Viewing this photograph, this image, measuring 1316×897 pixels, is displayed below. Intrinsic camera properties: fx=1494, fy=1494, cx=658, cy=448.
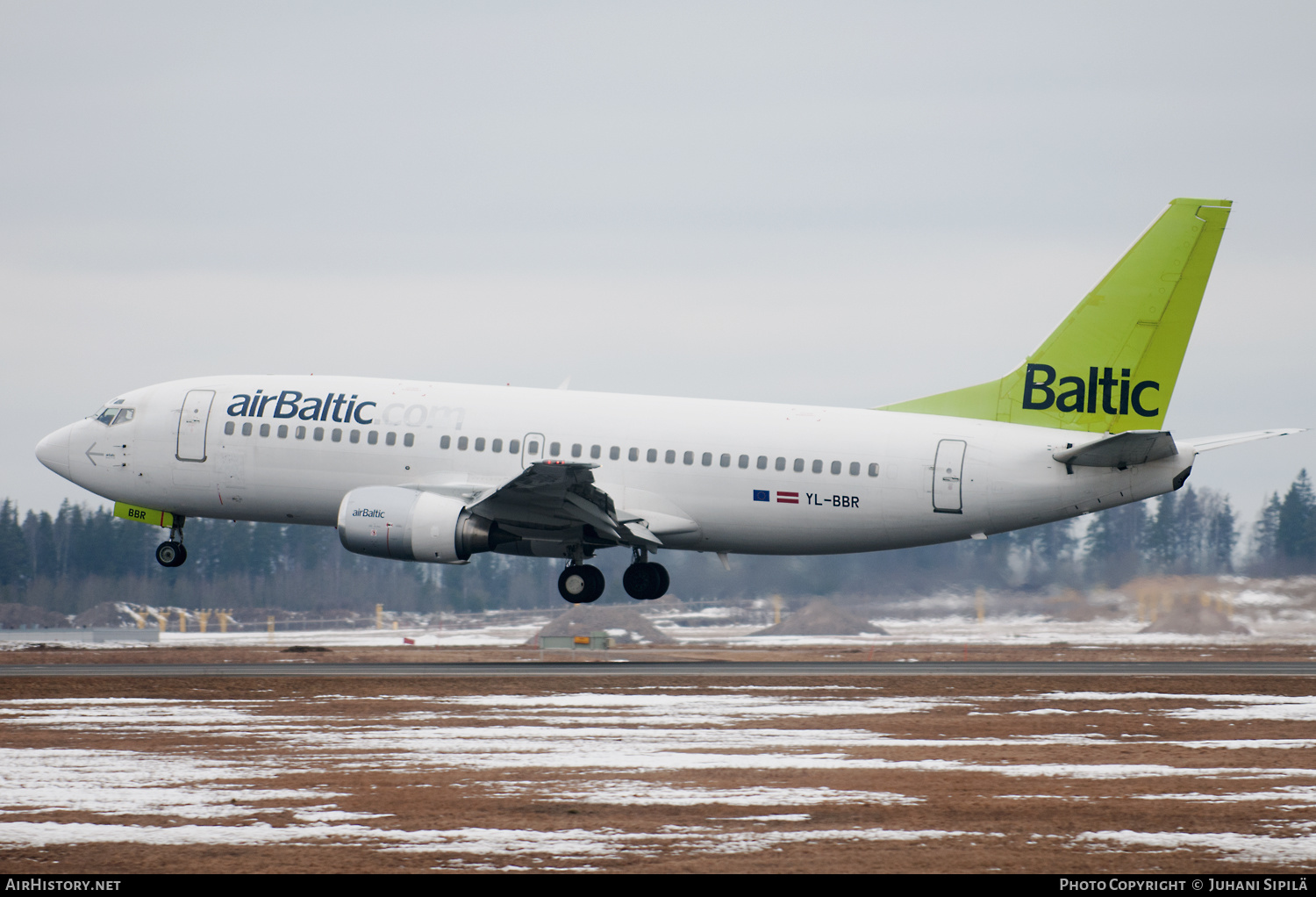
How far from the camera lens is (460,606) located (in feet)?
269

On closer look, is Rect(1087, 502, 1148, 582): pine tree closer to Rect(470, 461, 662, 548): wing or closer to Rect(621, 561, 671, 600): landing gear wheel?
Rect(621, 561, 671, 600): landing gear wheel

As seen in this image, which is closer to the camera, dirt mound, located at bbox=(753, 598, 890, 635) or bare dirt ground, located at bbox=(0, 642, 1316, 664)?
bare dirt ground, located at bbox=(0, 642, 1316, 664)

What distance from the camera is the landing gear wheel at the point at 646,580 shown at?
37375 millimetres

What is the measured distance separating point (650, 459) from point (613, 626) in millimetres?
30366

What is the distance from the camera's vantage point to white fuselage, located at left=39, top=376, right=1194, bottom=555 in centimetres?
3444

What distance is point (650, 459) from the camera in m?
35.8

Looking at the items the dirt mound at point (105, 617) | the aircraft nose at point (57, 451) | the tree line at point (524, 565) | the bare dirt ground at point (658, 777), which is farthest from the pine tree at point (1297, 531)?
the dirt mound at point (105, 617)

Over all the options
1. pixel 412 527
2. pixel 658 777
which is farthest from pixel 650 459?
pixel 658 777

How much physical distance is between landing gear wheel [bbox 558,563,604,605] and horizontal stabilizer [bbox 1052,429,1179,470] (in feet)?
36.5

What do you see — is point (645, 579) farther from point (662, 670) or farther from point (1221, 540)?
point (1221, 540)

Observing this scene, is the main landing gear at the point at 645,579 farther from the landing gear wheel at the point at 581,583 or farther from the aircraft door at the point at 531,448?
the aircraft door at the point at 531,448

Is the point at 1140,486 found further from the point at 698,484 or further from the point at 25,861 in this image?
the point at 25,861

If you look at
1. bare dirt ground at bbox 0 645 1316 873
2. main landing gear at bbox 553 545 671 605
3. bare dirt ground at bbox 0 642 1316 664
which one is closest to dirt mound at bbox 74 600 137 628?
bare dirt ground at bbox 0 642 1316 664

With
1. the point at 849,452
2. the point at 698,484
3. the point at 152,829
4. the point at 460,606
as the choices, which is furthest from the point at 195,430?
the point at 460,606
